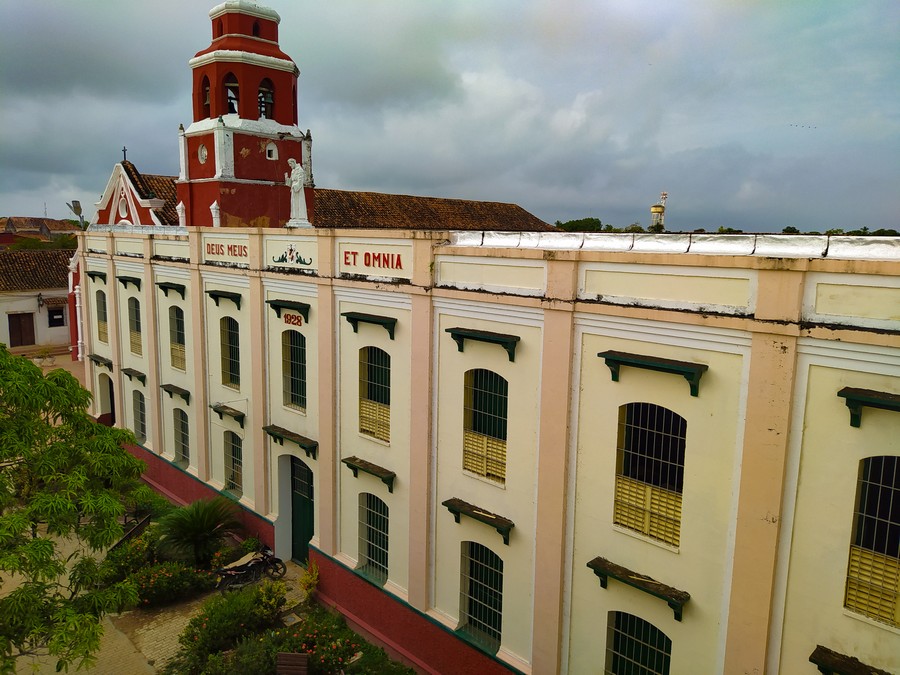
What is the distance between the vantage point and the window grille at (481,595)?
11.7 m

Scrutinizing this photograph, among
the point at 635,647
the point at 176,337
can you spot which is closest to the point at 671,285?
the point at 635,647

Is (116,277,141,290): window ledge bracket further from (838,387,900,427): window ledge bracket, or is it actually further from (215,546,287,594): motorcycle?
(838,387,900,427): window ledge bracket

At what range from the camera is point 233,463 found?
721 inches

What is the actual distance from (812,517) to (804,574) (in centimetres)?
74

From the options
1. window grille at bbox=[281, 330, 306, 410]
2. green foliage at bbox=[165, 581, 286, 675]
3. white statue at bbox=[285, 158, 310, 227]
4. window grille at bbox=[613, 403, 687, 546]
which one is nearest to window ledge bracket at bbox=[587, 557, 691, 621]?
window grille at bbox=[613, 403, 687, 546]

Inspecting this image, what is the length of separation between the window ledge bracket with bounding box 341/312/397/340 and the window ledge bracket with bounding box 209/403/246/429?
17.4 feet

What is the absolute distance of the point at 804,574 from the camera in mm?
7957

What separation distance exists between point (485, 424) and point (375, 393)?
9.80ft

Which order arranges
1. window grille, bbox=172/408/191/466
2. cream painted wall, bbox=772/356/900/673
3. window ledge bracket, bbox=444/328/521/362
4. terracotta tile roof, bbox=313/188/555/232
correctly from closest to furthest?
A: cream painted wall, bbox=772/356/900/673, window ledge bracket, bbox=444/328/521/362, window grille, bbox=172/408/191/466, terracotta tile roof, bbox=313/188/555/232

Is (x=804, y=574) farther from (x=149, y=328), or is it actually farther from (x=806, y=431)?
(x=149, y=328)

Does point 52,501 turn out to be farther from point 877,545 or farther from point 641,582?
point 877,545

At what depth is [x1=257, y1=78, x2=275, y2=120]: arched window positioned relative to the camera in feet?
68.7

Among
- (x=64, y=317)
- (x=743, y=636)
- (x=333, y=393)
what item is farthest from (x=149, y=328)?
(x=64, y=317)

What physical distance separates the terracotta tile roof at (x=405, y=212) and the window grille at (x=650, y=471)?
1391cm
